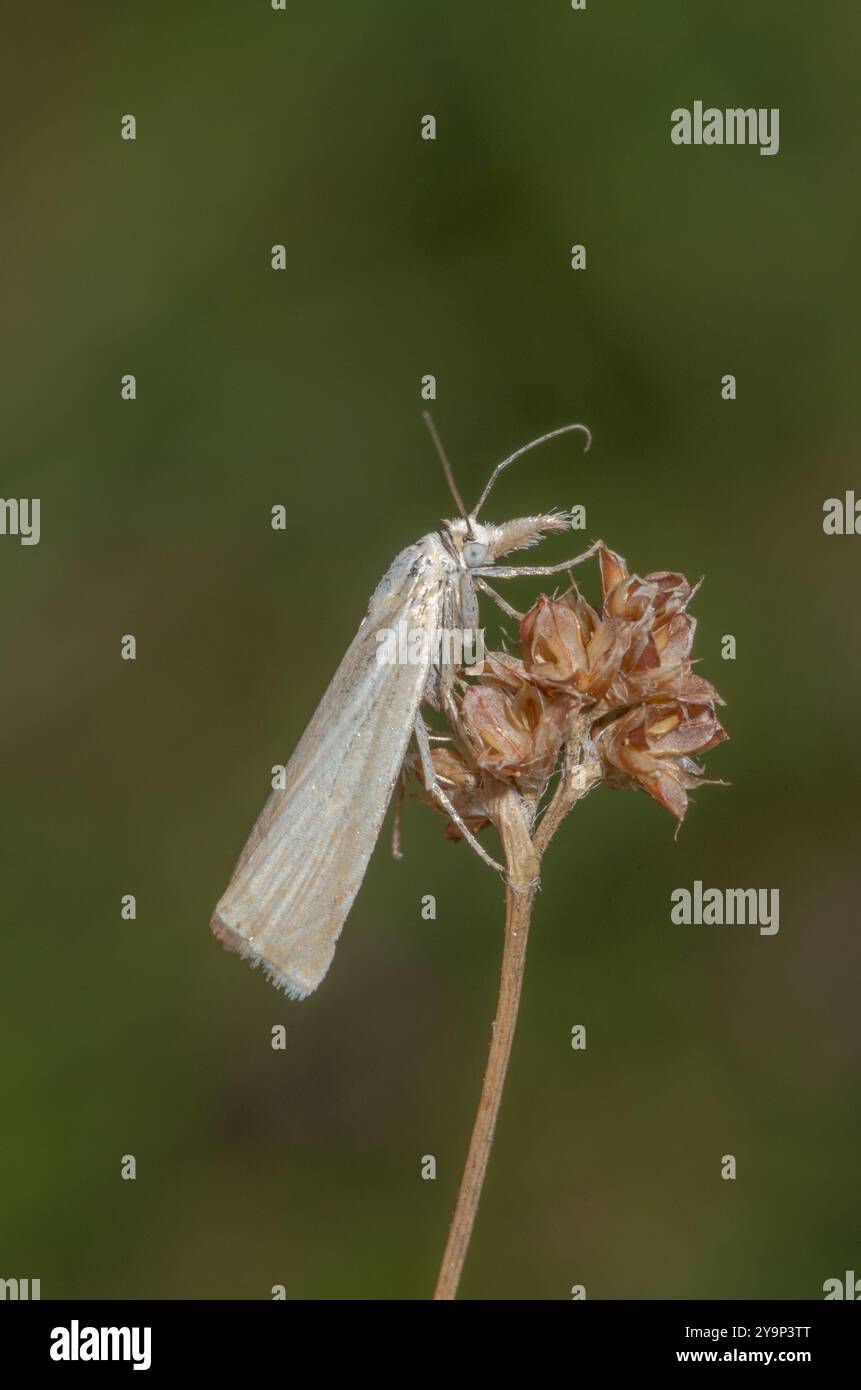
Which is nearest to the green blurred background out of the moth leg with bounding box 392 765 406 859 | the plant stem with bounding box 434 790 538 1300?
the moth leg with bounding box 392 765 406 859

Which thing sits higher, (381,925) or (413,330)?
(413,330)

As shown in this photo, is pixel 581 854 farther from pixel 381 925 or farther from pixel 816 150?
pixel 816 150

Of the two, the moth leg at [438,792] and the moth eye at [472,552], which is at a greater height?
the moth eye at [472,552]

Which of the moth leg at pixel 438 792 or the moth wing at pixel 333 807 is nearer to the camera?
the moth leg at pixel 438 792

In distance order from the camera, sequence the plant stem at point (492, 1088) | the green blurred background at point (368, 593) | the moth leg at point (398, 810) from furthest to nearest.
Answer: the green blurred background at point (368, 593) → the moth leg at point (398, 810) → the plant stem at point (492, 1088)

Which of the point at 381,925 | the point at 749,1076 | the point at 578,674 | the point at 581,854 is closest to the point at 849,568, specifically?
the point at 581,854

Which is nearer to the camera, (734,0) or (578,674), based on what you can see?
(578,674)

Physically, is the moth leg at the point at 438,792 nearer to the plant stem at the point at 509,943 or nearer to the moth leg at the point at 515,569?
the plant stem at the point at 509,943

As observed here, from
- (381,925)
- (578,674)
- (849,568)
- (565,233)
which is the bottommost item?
(381,925)

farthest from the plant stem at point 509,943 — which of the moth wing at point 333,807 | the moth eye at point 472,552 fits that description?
Result: the moth eye at point 472,552
